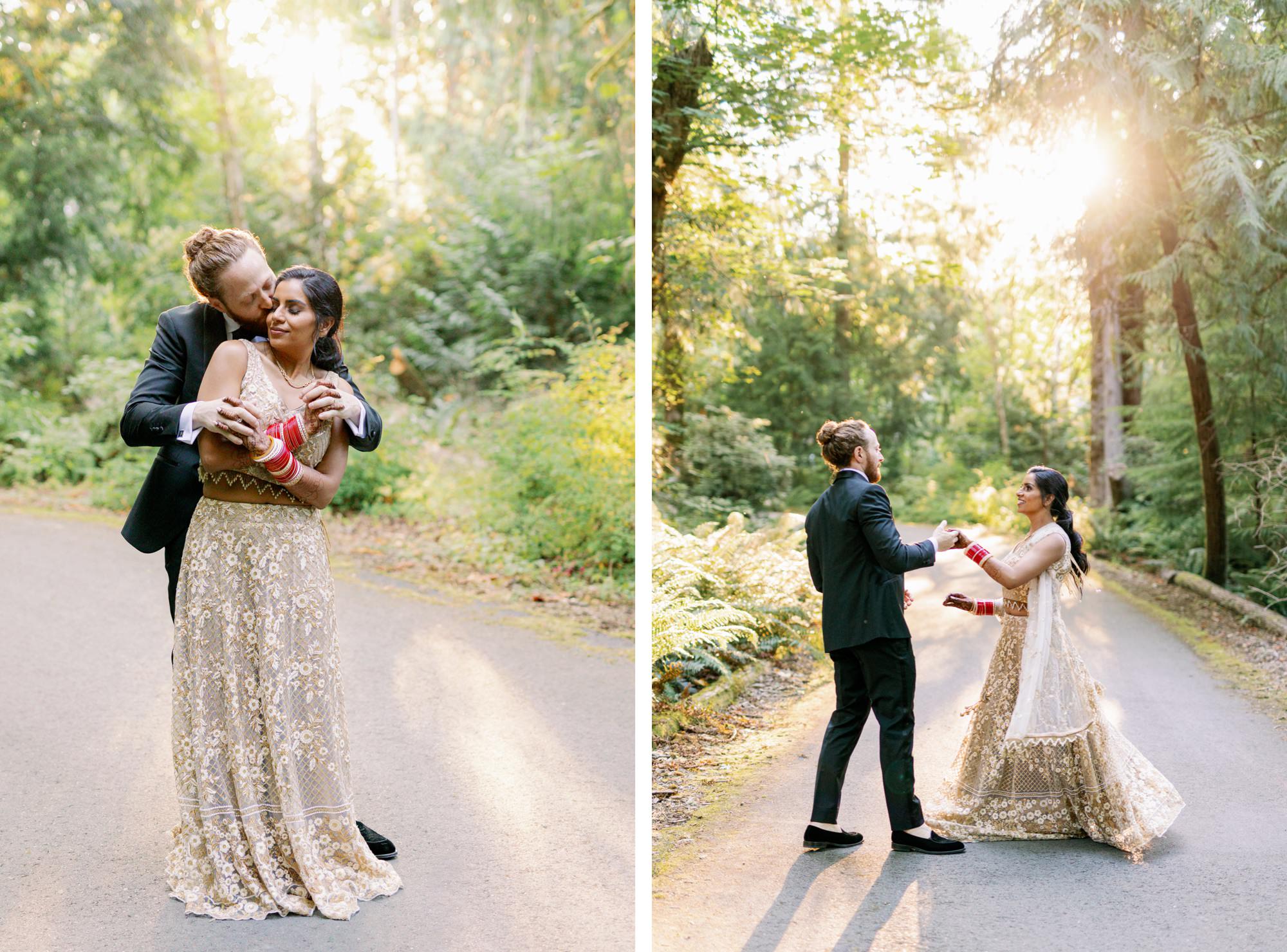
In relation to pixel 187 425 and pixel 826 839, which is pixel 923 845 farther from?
pixel 187 425

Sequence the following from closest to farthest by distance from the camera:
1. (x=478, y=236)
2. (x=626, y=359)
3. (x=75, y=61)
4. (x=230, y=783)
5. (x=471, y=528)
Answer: (x=230, y=783)
(x=626, y=359)
(x=471, y=528)
(x=75, y=61)
(x=478, y=236)

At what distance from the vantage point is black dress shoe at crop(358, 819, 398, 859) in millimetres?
3330

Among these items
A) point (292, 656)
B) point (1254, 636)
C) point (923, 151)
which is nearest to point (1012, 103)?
point (923, 151)

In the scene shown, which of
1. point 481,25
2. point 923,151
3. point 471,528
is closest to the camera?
point 923,151

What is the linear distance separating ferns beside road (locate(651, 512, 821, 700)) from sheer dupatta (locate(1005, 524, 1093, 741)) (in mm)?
684

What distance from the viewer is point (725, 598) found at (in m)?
3.62

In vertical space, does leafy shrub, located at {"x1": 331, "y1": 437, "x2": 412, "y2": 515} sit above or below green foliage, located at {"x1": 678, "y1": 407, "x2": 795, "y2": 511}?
below

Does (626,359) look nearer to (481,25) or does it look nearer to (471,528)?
(471,528)

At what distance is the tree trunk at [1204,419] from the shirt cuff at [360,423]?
8.03ft

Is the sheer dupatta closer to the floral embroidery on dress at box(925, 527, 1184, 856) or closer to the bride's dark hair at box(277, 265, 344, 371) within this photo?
the floral embroidery on dress at box(925, 527, 1184, 856)

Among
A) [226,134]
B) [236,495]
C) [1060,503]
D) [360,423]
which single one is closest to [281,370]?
[360,423]

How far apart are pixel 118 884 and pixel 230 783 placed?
450mm

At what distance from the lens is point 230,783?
3.04 m

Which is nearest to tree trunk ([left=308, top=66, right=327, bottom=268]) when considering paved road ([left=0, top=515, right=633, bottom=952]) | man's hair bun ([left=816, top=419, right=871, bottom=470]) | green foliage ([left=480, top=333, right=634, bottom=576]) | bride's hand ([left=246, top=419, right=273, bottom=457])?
green foliage ([left=480, top=333, right=634, bottom=576])
